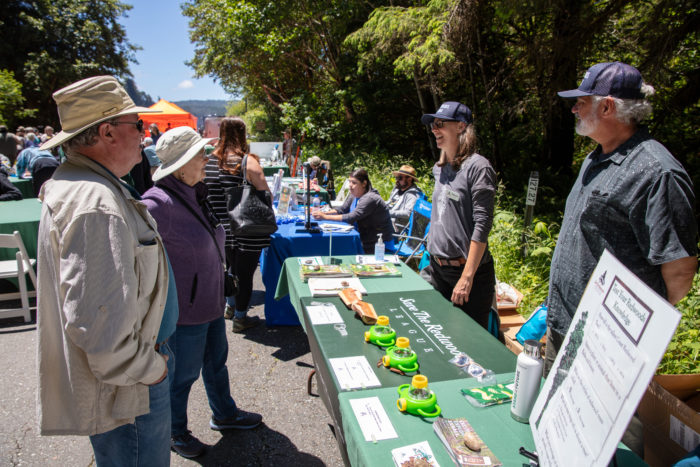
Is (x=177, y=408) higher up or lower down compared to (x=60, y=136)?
lower down

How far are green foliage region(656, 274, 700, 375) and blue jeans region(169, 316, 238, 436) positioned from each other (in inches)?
115

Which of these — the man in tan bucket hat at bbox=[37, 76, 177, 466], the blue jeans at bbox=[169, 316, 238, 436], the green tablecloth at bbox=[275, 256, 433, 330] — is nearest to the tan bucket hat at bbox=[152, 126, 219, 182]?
the man in tan bucket hat at bbox=[37, 76, 177, 466]

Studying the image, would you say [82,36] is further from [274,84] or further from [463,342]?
[463,342]

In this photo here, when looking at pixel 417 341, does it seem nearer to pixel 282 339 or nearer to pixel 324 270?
pixel 324 270

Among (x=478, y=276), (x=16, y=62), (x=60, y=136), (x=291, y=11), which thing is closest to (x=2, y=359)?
(x=60, y=136)

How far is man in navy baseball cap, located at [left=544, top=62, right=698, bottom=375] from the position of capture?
1476 millimetres

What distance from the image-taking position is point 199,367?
7.52 feet

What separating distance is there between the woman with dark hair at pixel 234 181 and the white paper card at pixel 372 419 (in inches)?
95.8

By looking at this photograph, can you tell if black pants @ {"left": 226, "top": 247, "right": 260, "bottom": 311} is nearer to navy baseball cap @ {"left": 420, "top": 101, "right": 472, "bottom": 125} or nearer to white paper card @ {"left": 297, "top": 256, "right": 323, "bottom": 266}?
white paper card @ {"left": 297, "top": 256, "right": 323, "bottom": 266}

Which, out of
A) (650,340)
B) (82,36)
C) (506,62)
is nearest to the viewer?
(650,340)

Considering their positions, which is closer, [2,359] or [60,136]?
[60,136]

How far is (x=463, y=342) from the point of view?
199cm

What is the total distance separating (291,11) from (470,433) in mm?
15044

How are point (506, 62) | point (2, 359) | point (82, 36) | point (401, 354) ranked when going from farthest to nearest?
1. point (82, 36)
2. point (506, 62)
3. point (2, 359)
4. point (401, 354)
